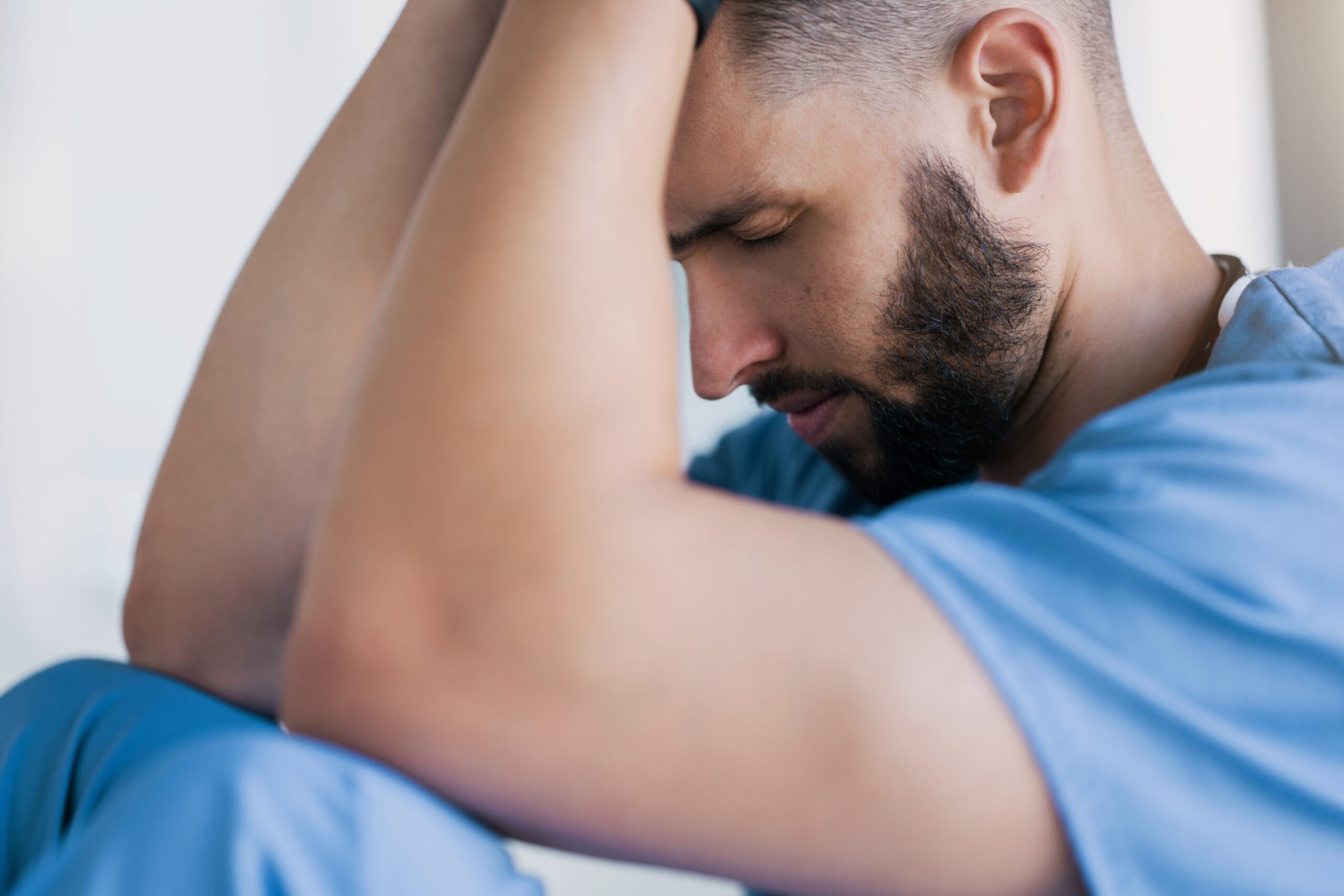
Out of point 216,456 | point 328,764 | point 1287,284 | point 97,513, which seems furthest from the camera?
point 97,513

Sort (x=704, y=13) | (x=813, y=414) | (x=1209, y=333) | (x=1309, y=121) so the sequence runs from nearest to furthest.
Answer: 1. (x=704, y=13)
2. (x=1209, y=333)
3. (x=813, y=414)
4. (x=1309, y=121)

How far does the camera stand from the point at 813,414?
1045 mm

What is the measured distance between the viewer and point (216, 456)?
89 centimetres


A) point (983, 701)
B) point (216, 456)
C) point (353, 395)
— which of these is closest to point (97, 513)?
point (216, 456)

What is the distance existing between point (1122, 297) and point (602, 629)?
702mm

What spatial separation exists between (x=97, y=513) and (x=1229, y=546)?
1.69 meters

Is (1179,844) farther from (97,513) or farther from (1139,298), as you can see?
(97,513)

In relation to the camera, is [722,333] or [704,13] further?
[722,333]

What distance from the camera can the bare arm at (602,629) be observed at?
1.56 feet

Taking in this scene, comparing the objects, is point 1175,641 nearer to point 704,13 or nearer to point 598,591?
point 598,591

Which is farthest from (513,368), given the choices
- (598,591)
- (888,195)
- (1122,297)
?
(1122,297)

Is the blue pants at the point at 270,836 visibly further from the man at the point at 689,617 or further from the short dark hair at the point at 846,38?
the short dark hair at the point at 846,38

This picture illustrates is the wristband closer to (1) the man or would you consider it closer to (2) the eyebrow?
(1) the man

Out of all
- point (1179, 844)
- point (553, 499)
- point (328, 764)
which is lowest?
point (1179, 844)
